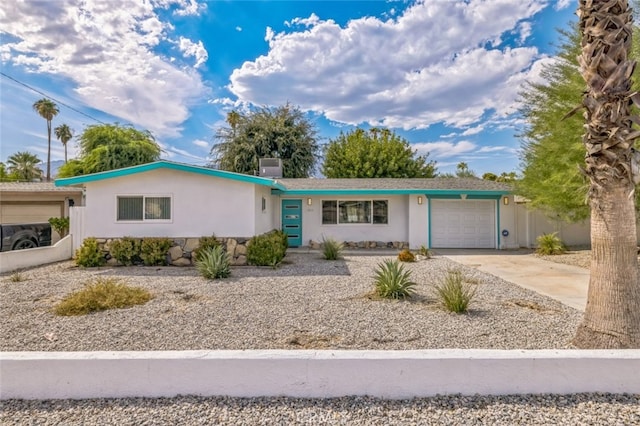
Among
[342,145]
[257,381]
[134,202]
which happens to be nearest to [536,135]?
[257,381]

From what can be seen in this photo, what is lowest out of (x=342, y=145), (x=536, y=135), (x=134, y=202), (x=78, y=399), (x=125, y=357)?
(x=78, y=399)

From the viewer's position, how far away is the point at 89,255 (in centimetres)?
1000

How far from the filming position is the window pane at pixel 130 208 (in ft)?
34.6

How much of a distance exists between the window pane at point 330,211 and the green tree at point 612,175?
11682 millimetres

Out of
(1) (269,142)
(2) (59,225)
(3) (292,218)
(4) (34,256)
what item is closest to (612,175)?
(3) (292,218)

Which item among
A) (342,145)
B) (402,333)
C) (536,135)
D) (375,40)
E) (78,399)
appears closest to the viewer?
(78,399)

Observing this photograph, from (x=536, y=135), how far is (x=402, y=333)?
35.4ft

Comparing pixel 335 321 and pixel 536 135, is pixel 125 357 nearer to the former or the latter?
pixel 335 321

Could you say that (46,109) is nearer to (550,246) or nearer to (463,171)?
(463,171)

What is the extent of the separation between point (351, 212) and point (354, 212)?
0.44ft

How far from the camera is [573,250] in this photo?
1320cm

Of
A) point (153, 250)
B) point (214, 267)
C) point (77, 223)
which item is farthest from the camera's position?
point (77, 223)

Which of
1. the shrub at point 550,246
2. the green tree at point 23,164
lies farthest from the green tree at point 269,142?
the green tree at point 23,164

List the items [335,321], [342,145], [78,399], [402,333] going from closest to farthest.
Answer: [78,399] < [402,333] < [335,321] < [342,145]
